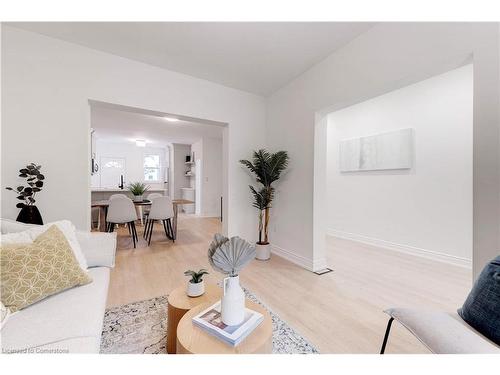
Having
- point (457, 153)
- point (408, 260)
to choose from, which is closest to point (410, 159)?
point (457, 153)

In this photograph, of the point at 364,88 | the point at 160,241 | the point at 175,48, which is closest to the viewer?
the point at 364,88

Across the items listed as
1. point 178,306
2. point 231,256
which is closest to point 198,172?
point 178,306

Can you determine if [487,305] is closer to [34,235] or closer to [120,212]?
[34,235]

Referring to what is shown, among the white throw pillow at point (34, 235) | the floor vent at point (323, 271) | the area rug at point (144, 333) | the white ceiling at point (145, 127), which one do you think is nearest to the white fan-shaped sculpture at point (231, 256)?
the area rug at point (144, 333)

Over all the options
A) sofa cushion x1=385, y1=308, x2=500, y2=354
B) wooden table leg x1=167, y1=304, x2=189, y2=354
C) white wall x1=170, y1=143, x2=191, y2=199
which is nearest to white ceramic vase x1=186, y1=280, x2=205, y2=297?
wooden table leg x1=167, y1=304, x2=189, y2=354

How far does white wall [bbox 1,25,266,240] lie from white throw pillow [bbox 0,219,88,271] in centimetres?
85

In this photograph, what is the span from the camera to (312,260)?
279 cm

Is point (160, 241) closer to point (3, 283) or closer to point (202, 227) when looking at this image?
point (202, 227)

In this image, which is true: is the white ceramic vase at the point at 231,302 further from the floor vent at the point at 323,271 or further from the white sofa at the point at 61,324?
the floor vent at the point at 323,271

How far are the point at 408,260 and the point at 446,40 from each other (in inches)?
104

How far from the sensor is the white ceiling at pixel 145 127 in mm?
4656

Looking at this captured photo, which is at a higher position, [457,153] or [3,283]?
[457,153]

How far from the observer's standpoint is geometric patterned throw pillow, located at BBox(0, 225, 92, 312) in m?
1.12

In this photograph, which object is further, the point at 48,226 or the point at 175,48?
the point at 175,48
